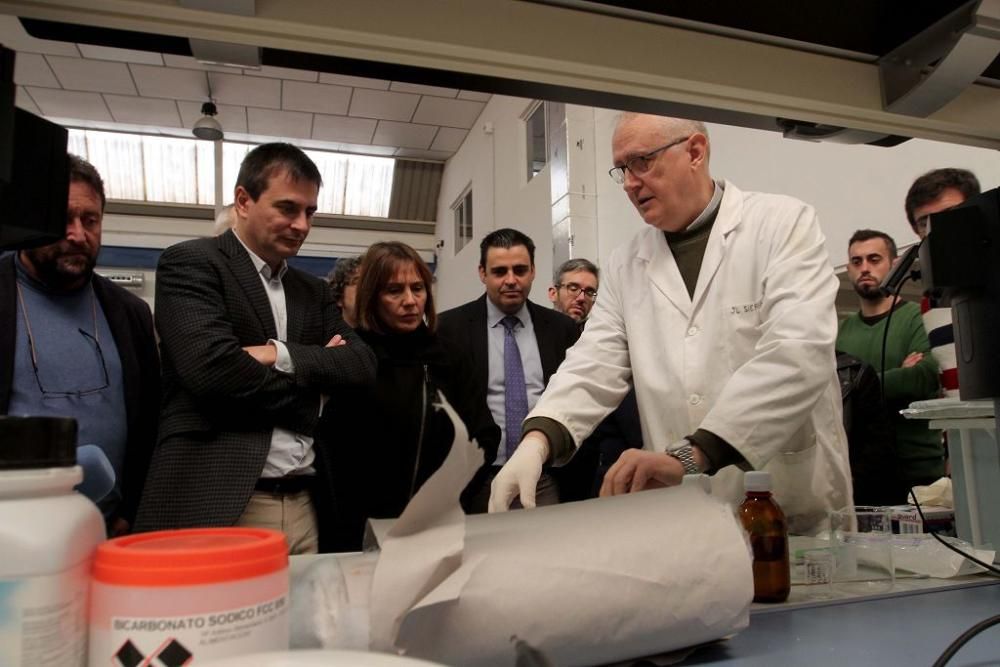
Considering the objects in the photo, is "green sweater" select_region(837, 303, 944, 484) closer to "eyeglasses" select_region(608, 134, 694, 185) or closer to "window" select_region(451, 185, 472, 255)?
"eyeglasses" select_region(608, 134, 694, 185)

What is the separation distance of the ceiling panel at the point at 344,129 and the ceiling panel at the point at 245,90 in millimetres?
416

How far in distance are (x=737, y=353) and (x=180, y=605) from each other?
969 millimetres

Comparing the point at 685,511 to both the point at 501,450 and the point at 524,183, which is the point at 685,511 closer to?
→ the point at 501,450

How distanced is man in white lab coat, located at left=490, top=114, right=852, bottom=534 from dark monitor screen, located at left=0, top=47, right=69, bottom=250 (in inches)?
22.5

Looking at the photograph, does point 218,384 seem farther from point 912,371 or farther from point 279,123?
point 279,123

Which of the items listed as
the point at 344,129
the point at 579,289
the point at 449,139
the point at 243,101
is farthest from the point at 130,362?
the point at 449,139

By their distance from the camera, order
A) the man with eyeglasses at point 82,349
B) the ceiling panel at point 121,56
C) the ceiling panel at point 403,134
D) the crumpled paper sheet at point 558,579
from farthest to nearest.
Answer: the ceiling panel at point 403,134 → the ceiling panel at point 121,56 → the man with eyeglasses at point 82,349 → the crumpled paper sheet at point 558,579

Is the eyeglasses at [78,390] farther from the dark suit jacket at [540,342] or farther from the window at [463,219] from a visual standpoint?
the window at [463,219]

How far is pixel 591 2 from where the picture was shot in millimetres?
587

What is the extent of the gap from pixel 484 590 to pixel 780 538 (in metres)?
0.40

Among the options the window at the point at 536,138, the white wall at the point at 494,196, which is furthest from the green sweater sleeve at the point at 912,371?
the window at the point at 536,138

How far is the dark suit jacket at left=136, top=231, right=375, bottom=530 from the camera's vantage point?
1263mm

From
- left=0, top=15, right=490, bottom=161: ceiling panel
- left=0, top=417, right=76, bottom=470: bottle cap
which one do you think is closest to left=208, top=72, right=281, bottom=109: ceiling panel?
left=0, top=15, right=490, bottom=161: ceiling panel

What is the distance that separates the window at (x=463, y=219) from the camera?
6.83 m
